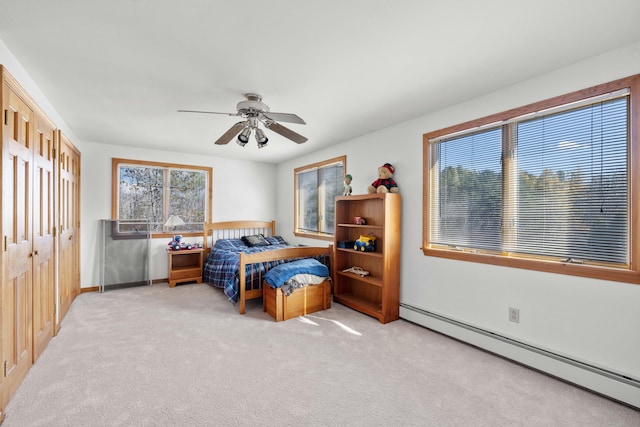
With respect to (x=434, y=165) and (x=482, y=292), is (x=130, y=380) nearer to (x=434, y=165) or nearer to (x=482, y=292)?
(x=482, y=292)

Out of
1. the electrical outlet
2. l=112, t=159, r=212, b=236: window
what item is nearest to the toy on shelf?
l=112, t=159, r=212, b=236: window

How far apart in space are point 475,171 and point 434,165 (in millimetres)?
481

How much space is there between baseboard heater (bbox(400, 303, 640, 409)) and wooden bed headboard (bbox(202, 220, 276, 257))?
4.04 m

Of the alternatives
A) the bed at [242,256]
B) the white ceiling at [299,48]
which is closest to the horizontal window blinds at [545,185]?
the white ceiling at [299,48]

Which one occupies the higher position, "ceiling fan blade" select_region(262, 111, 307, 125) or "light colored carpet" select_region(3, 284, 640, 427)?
"ceiling fan blade" select_region(262, 111, 307, 125)

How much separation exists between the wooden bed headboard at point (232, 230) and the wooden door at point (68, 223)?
6.36 feet

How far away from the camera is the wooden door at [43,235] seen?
2531 millimetres

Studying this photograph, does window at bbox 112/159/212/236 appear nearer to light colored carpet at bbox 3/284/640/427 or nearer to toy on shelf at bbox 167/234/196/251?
toy on shelf at bbox 167/234/196/251

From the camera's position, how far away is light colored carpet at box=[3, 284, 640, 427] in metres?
1.87

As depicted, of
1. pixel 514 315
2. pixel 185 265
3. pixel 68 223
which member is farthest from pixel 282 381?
pixel 185 265

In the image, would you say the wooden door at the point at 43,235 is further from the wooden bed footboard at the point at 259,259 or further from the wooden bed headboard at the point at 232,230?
the wooden bed headboard at the point at 232,230

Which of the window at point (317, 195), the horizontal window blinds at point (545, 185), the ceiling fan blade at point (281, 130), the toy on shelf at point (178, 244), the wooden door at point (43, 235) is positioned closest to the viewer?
the horizontal window blinds at point (545, 185)

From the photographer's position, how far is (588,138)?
2248mm

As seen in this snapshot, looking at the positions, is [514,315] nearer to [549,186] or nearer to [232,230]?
[549,186]
